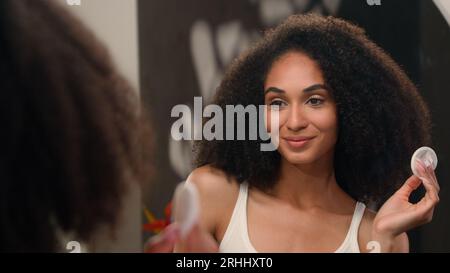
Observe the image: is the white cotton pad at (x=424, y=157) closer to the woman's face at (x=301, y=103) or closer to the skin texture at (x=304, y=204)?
the skin texture at (x=304, y=204)

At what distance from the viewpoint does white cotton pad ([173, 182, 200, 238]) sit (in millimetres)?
2076

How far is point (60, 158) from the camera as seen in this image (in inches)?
82.0

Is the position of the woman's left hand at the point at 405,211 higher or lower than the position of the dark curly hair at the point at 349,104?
lower

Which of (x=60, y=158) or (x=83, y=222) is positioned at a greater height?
(x=60, y=158)

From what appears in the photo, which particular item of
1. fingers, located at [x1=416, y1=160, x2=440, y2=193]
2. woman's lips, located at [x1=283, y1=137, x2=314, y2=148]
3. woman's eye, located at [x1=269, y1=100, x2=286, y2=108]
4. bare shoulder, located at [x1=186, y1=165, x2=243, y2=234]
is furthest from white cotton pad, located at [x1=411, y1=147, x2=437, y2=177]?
bare shoulder, located at [x1=186, y1=165, x2=243, y2=234]

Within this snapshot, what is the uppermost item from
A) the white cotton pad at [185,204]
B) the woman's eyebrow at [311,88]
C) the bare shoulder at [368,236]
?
the woman's eyebrow at [311,88]

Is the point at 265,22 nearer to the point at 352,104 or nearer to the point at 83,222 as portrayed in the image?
the point at 352,104

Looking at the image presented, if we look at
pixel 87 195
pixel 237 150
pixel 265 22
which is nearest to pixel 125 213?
pixel 87 195

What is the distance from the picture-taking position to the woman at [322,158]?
204 centimetres

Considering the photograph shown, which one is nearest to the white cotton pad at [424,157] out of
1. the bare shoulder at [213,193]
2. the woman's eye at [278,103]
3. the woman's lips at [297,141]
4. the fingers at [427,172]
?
the fingers at [427,172]

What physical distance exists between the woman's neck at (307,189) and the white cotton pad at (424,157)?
249 mm

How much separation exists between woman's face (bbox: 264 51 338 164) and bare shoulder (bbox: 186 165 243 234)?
0.24m

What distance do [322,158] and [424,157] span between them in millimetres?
351

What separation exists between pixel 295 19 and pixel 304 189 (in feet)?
1.90
